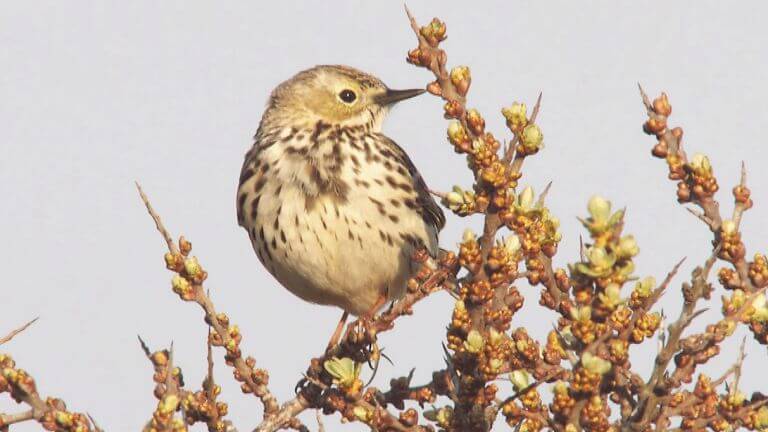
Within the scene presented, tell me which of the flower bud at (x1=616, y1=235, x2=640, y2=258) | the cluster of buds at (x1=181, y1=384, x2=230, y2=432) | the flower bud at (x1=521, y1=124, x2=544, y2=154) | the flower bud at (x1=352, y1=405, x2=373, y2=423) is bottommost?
the flower bud at (x1=352, y1=405, x2=373, y2=423)

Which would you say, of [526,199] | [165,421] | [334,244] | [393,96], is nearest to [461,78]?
[526,199]

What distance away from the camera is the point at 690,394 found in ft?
12.7

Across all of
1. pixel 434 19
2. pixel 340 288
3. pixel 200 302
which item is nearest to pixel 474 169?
pixel 434 19

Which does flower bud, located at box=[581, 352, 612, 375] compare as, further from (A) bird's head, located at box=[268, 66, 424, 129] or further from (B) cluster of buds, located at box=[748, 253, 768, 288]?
(A) bird's head, located at box=[268, 66, 424, 129]

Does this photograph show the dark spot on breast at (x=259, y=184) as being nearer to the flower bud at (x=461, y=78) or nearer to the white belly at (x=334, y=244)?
the white belly at (x=334, y=244)

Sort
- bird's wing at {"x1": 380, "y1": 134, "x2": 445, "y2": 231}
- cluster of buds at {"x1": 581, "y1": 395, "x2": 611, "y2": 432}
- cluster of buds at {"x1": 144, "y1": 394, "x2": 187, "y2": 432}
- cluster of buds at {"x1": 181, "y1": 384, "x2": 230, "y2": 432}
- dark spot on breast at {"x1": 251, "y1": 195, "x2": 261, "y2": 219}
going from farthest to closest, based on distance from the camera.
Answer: bird's wing at {"x1": 380, "y1": 134, "x2": 445, "y2": 231}
dark spot on breast at {"x1": 251, "y1": 195, "x2": 261, "y2": 219}
cluster of buds at {"x1": 181, "y1": 384, "x2": 230, "y2": 432}
cluster of buds at {"x1": 144, "y1": 394, "x2": 187, "y2": 432}
cluster of buds at {"x1": 581, "y1": 395, "x2": 611, "y2": 432}

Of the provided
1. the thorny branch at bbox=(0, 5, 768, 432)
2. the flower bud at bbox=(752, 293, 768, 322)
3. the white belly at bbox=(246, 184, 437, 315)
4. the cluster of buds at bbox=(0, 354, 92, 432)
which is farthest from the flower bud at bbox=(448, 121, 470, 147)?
the white belly at bbox=(246, 184, 437, 315)

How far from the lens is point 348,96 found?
8.32 m

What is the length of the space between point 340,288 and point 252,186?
2.91ft

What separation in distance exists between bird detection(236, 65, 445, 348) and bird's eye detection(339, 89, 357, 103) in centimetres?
8

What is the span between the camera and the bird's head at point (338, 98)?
8203 millimetres

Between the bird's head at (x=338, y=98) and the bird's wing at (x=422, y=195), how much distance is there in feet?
1.19

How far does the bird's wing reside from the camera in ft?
24.6

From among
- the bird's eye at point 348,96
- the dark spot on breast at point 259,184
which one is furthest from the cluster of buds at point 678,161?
the bird's eye at point 348,96
